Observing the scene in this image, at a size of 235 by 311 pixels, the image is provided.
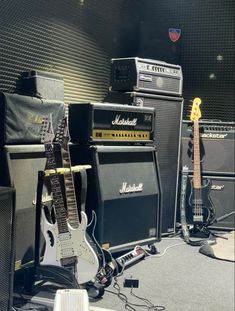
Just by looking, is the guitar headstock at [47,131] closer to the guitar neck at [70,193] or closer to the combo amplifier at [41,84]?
the guitar neck at [70,193]

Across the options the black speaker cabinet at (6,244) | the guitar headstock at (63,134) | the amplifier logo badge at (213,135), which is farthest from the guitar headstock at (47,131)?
the amplifier logo badge at (213,135)

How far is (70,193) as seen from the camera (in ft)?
7.97

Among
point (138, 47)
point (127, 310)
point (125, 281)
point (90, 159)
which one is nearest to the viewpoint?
point (127, 310)

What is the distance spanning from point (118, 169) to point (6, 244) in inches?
44.2

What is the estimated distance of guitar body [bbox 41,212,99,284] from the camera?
2.32 metres

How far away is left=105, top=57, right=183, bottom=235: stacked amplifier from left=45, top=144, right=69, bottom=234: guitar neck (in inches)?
46.6

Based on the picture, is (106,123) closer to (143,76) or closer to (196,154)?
(143,76)

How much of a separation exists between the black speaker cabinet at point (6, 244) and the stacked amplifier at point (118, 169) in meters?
0.74

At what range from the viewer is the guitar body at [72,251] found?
2320mm

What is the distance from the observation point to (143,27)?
4.32 meters

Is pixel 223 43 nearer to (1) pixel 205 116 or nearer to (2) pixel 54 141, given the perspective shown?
(1) pixel 205 116

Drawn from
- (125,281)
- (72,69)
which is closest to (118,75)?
(72,69)

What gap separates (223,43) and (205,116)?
2.23ft

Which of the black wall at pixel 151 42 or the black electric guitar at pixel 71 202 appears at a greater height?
the black wall at pixel 151 42
